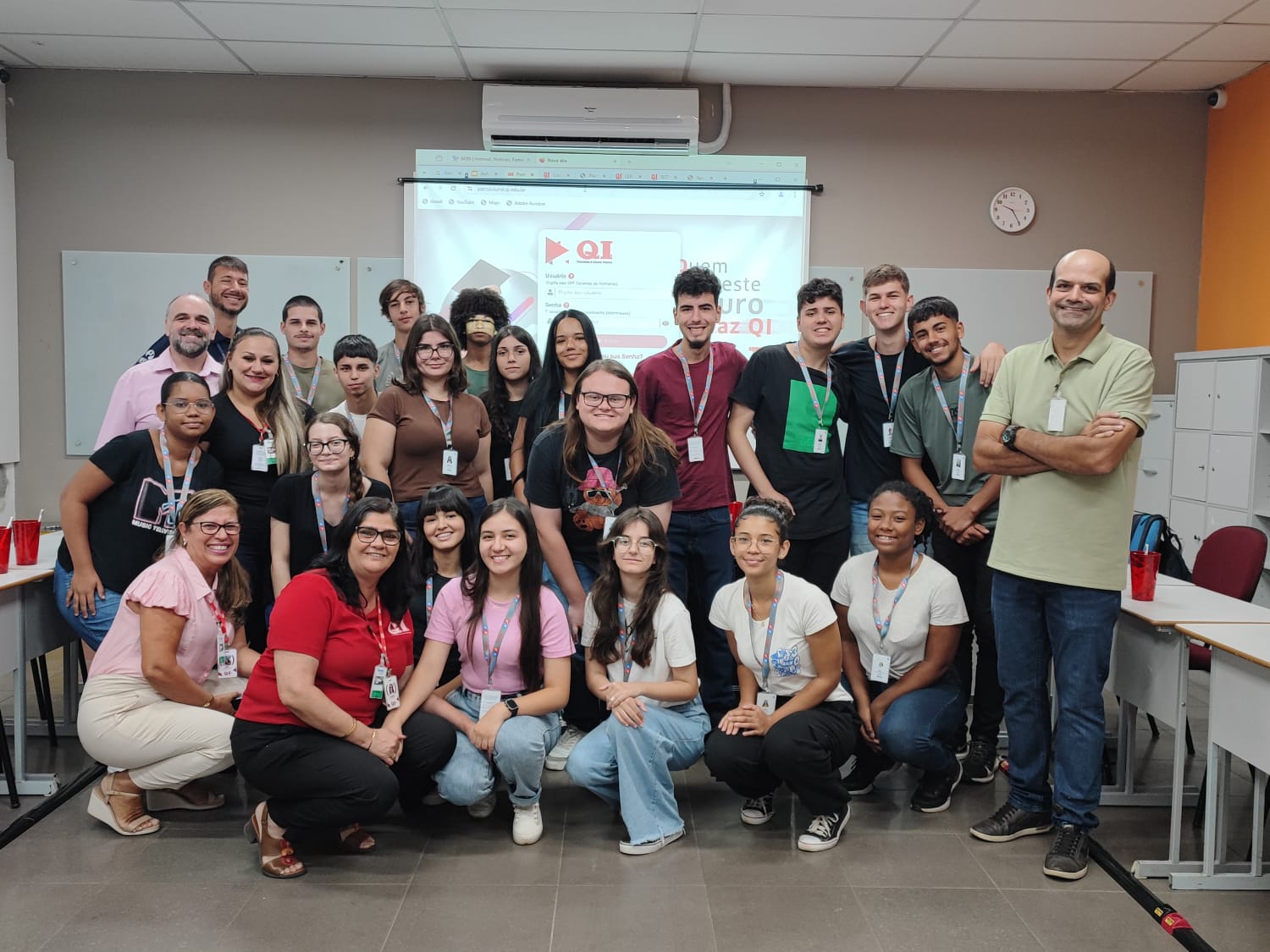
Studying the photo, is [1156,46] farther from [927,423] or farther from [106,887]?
[106,887]

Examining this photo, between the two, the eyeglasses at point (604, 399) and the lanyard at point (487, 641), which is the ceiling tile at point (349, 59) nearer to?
the eyeglasses at point (604, 399)

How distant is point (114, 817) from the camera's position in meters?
2.77

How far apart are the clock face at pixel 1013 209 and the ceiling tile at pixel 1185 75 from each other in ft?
2.65

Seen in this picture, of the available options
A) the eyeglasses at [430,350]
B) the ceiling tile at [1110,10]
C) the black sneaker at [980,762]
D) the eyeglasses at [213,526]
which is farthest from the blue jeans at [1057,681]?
the ceiling tile at [1110,10]

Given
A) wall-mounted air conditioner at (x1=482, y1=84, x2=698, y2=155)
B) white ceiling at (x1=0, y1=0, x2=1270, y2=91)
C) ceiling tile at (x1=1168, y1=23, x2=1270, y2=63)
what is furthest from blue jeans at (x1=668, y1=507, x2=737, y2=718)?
ceiling tile at (x1=1168, y1=23, x2=1270, y2=63)

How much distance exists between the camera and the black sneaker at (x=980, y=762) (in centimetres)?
325

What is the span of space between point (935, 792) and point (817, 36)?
3719 millimetres

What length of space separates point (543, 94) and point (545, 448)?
3162mm

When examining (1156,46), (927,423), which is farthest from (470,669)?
(1156,46)

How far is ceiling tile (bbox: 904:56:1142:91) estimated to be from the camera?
526 cm

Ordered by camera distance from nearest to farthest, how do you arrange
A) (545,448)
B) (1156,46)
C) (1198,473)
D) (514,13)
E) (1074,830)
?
(1074,830), (545,448), (514,13), (1156,46), (1198,473)

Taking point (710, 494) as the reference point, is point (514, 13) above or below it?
above

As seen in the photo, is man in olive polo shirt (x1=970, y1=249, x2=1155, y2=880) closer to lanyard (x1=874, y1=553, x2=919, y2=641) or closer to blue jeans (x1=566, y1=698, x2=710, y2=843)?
lanyard (x1=874, y1=553, x2=919, y2=641)

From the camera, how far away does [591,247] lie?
575cm
